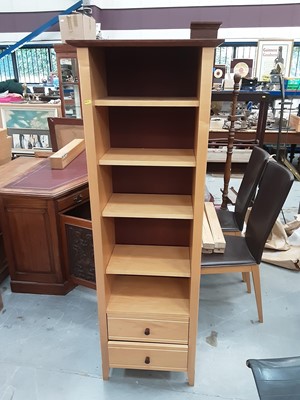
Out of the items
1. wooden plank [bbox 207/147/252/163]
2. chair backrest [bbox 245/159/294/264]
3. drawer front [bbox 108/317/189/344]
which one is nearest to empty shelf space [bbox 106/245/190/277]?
drawer front [bbox 108/317/189/344]

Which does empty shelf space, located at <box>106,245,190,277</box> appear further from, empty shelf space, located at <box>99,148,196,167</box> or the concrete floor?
the concrete floor

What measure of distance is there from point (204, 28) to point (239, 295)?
1858 mm

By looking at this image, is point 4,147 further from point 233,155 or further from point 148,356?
point 233,155

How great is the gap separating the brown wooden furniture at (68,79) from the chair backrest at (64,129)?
968mm

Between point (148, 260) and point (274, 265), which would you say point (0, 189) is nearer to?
point (148, 260)

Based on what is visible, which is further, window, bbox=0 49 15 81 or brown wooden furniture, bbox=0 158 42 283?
window, bbox=0 49 15 81

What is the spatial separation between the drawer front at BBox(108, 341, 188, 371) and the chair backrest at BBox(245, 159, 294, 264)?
76 centimetres

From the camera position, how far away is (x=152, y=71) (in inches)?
56.6

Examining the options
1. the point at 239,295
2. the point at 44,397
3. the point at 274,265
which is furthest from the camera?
the point at 274,265

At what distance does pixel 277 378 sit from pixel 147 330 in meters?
0.66

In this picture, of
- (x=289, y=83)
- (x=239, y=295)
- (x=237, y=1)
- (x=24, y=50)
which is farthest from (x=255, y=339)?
(x=24, y=50)

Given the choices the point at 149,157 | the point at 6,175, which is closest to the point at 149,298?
the point at 149,157

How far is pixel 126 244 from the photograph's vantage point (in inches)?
70.7

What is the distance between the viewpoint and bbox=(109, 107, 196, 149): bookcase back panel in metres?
1.48
